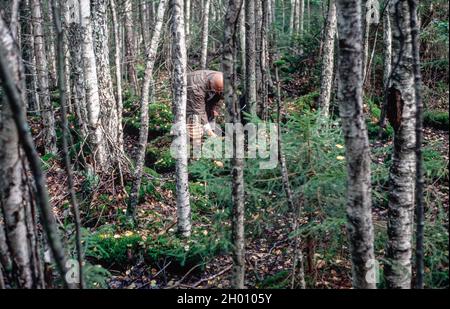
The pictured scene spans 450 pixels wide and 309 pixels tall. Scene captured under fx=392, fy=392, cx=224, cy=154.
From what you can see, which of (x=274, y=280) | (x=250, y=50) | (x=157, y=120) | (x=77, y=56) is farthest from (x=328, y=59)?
(x=274, y=280)

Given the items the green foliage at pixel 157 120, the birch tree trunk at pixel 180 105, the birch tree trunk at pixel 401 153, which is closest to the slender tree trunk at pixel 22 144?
the birch tree trunk at pixel 180 105

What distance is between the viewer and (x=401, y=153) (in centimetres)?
354

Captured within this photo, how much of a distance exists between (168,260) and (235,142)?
2680mm

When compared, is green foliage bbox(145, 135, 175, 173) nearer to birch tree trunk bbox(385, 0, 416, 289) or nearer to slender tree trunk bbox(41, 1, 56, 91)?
slender tree trunk bbox(41, 1, 56, 91)

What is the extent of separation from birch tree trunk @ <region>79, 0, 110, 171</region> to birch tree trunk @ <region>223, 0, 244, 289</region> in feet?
12.9

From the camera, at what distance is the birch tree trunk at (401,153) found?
342 cm

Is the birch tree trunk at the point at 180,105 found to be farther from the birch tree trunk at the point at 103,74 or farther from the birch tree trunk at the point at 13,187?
the birch tree trunk at the point at 13,187

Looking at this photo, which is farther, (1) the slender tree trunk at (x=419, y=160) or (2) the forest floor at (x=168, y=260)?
(2) the forest floor at (x=168, y=260)

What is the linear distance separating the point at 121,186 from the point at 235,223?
12.7 feet

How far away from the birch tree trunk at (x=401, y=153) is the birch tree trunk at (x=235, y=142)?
1381mm

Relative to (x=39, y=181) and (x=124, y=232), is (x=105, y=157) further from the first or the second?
(x=39, y=181)

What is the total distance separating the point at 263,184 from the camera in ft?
14.4

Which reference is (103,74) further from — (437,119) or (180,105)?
(437,119)

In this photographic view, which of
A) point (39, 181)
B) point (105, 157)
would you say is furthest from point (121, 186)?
point (39, 181)
